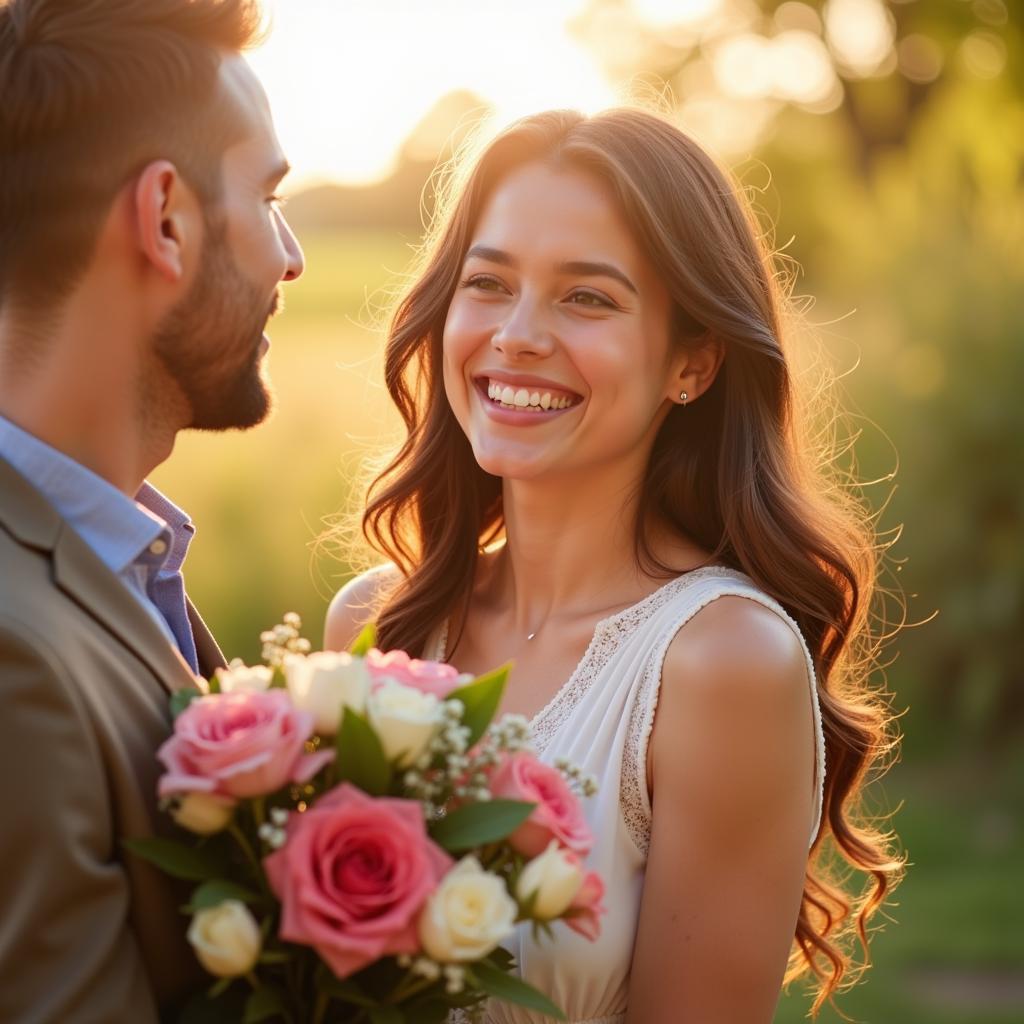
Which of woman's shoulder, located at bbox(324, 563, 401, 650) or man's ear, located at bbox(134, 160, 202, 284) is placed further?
woman's shoulder, located at bbox(324, 563, 401, 650)

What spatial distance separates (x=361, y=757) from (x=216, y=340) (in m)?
0.86

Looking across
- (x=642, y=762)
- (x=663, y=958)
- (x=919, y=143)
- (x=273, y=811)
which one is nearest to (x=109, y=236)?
(x=273, y=811)

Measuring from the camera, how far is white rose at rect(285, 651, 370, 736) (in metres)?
2.42

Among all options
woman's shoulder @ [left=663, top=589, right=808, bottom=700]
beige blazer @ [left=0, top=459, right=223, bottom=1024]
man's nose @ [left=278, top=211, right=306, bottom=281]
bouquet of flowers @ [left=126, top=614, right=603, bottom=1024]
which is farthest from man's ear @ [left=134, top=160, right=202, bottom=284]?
woman's shoulder @ [left=663, top=589, right=808, bottom=700]

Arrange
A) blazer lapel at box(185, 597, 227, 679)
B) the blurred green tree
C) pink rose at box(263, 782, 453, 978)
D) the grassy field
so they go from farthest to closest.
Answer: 1. the blurred green tree
2. the grassy field
3. blazer lapel at box(185, 597, 227, 679)
4. pink rose at box(263, 782, 453, 978)

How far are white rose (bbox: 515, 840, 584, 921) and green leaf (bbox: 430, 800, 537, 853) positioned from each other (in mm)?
68

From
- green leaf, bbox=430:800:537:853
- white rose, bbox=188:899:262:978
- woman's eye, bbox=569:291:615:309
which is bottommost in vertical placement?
white rose, bbox=188:899:262:978

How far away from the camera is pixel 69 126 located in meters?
2.69

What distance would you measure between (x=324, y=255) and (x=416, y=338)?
2350cm

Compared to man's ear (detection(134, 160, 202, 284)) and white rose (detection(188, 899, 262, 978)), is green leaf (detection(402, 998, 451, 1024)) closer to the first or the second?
white rose (detection(188, 899, 262, 978))

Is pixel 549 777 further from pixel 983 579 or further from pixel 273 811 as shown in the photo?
pixel 983 579

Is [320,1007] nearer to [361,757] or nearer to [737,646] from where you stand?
[361,757]

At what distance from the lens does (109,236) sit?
2.71 m

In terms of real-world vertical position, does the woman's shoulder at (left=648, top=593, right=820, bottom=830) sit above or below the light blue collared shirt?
below
